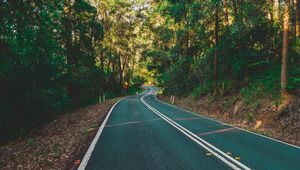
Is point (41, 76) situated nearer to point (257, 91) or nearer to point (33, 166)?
point (33, 166)

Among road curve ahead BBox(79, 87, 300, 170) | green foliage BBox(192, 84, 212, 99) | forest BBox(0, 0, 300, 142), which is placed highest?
forest BBox(0, 0, 300, 142)

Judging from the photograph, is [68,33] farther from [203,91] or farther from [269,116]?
[269,116]

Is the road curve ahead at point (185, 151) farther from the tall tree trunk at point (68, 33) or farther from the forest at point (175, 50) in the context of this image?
the tall tree trunk at point (68, 33)

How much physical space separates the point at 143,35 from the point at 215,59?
20.9 m

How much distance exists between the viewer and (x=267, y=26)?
1786 centimetres

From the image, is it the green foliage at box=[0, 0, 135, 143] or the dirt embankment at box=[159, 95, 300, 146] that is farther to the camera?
the dirt embankment at box=[159, 95, 300, 146]

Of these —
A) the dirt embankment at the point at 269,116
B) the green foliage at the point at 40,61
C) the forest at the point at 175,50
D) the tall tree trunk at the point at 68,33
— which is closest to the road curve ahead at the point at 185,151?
the dirt embankment at the point at 269,116

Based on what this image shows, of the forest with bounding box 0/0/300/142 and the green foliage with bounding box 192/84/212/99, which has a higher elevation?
the forest with bounding box 0/0/300/142

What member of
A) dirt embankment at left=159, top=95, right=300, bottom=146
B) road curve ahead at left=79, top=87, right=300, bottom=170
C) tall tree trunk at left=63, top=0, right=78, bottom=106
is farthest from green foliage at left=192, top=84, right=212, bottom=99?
road curve ahead at left=79, top=87, right=300, bottom=170

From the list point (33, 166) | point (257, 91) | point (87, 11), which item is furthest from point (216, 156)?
point (87, 11)

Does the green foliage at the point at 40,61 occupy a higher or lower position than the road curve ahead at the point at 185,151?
higher

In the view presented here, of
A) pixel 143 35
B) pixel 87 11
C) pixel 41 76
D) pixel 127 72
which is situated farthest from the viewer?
pixel 127 72

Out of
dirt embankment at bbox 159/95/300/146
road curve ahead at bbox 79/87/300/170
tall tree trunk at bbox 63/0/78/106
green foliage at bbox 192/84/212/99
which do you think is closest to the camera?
road curve ahead at bbox 79/87/300/170

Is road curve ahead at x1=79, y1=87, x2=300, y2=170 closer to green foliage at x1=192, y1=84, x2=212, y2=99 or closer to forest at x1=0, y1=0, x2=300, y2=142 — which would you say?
forest at x1=0, y1=0, x2=300, y2=142
